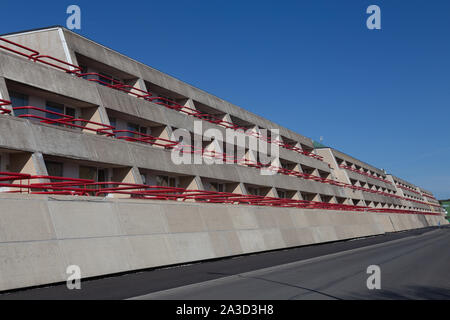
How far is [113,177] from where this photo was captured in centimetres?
2562

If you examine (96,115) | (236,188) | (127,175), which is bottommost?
(236,188)

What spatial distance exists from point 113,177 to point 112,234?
34.3 feet

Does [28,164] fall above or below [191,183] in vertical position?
above

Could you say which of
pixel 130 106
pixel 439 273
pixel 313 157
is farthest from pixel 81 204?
pixel 313 157

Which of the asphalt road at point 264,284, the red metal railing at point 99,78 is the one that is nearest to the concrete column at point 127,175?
the red metal railing at point 99,78

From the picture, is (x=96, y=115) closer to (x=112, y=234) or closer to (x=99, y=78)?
(x=99, y=78)

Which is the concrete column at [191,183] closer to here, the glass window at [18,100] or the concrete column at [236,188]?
the concrete column at [236,188]

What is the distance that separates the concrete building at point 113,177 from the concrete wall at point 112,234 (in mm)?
40

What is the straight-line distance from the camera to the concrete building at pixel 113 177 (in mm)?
13555

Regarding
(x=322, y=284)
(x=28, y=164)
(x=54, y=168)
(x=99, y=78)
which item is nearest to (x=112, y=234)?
(x=28, y=164)

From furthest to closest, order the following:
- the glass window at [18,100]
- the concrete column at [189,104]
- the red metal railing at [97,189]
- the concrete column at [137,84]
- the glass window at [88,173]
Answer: the concrete column at [189,104]
the concrete column at [137,84]
the glass window at [88,173]
the glass window at [18,100]
the red metal railing at [97,189]

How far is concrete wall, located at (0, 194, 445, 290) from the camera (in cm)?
1212
